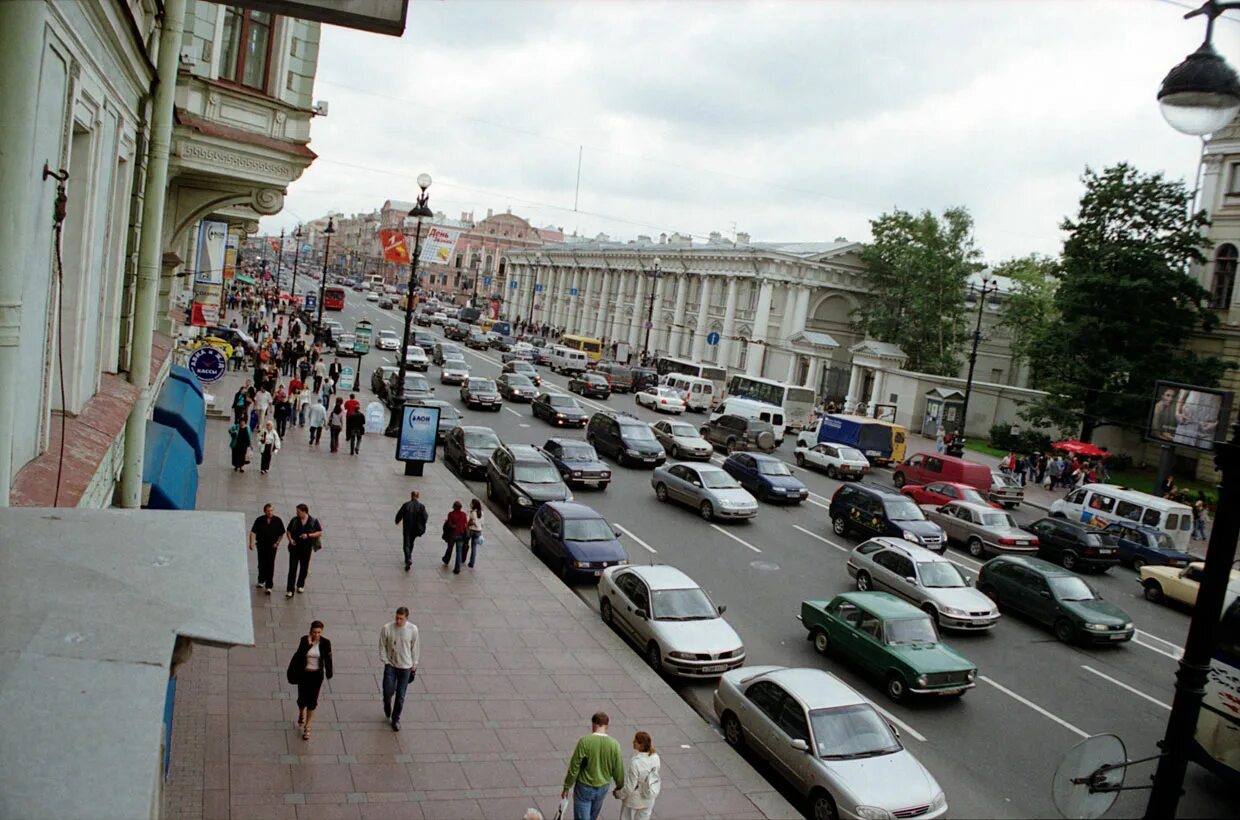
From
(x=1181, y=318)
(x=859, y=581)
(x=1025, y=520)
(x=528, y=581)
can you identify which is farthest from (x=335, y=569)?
(x=1181, y=318)

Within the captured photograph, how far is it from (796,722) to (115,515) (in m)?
8.76

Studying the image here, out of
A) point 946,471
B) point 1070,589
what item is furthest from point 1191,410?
point 1070,589

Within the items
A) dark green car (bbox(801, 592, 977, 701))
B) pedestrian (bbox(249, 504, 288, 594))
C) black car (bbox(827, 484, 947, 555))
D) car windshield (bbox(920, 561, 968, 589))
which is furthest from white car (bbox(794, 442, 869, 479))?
pedestrian (bbox(249, 504, 288, 594))

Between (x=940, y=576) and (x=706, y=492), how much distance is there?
25.9ft

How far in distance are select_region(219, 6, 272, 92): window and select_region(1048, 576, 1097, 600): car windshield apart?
57.9 ft

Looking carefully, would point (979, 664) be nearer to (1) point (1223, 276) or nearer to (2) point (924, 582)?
(2) point (924, 582)

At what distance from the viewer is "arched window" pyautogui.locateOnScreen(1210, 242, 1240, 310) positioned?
44125mm

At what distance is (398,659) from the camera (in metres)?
10.4

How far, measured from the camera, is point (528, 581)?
17.4 metres

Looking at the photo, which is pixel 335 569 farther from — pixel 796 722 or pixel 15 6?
pixel 15 6

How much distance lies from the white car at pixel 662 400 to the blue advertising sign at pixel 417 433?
1013 inches

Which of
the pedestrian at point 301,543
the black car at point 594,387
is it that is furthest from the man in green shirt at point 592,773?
the black car at point 594,387

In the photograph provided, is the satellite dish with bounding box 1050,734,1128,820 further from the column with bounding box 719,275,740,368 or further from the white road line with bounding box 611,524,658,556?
the column with bounding box 719,275,740,368

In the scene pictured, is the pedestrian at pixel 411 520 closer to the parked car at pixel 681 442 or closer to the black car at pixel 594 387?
the parked car at pixel 681 442
